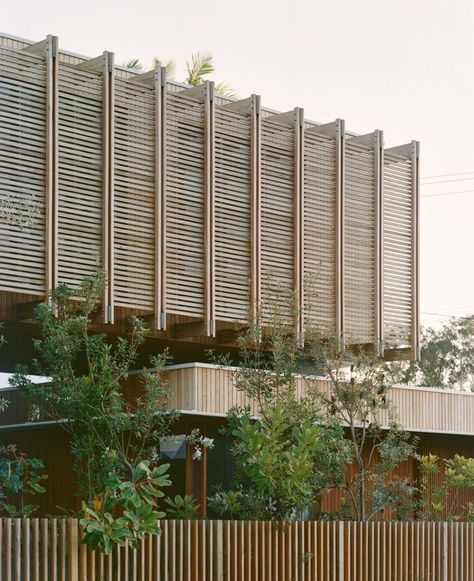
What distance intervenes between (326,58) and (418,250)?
7.96 m

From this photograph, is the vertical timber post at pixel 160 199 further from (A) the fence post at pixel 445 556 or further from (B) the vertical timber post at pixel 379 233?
(A) the fence post at pixel 445 556

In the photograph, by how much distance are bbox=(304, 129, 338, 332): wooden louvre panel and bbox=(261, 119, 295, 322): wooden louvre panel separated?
55 cm

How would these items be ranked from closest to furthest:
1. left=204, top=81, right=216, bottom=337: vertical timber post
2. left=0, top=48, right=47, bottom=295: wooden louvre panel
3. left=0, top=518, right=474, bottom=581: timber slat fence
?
left=0, top=518, right=474, bottom=581: timber slat fence → left=0, top=48, right=47, bottom=295: wooden louvre panel → left=204, top=81, right=216, bottom=337: vertical timber post

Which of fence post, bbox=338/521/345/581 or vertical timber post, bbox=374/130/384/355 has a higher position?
vertical timber post, bbox=374/130/384/355

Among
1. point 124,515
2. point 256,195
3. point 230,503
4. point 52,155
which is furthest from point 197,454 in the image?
point 124,515

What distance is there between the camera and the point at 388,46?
114 feet

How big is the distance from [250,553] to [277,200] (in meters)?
15.7

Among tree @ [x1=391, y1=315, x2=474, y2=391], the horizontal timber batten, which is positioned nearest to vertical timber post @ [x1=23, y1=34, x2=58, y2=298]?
the horizontal timber batten

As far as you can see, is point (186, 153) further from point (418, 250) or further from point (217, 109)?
point (418, 250)

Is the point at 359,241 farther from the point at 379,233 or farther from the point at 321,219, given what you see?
the point at 321,219

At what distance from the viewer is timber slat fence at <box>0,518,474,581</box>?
11.5 m

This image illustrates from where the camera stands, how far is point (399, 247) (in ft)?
105

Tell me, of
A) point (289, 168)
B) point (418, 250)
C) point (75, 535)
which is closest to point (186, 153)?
point (289, 168)

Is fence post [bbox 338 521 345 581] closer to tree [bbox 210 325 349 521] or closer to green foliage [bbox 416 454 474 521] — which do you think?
tree [bbox 210 325 349 521]
